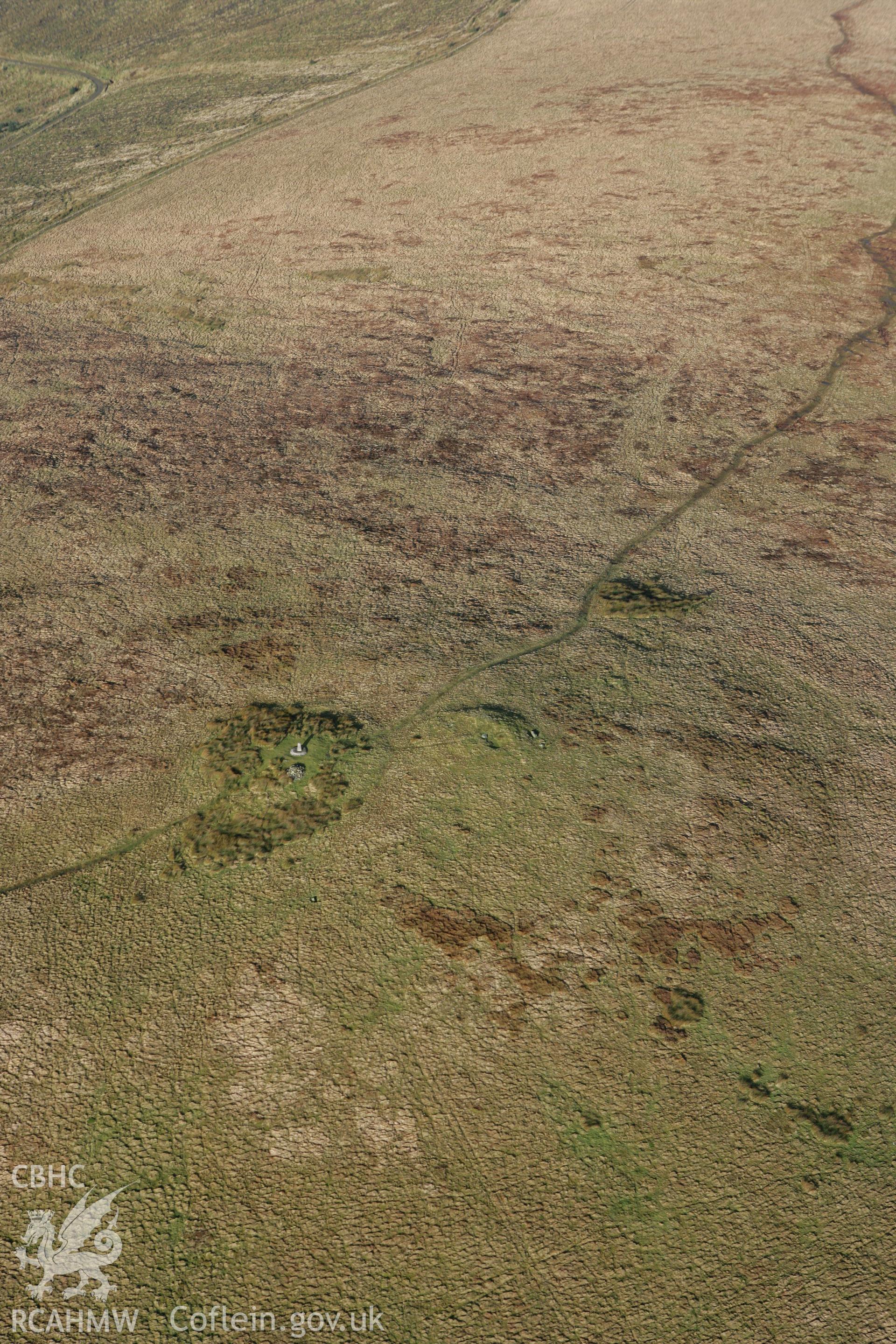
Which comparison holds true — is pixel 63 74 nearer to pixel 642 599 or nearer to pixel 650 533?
pixel 650 533

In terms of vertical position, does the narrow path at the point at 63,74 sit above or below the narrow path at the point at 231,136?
above

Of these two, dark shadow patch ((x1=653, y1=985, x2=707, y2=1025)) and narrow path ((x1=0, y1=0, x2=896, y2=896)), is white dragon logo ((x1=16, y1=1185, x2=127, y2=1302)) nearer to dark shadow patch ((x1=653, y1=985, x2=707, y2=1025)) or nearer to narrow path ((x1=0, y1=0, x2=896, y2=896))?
narrow path ((x1=0, y1=0, x2=896, y2=896))

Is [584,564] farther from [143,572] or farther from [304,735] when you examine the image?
[143,572]

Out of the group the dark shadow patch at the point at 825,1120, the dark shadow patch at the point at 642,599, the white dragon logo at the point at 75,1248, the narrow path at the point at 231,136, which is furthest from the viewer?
the narrow path at the point at 231,136

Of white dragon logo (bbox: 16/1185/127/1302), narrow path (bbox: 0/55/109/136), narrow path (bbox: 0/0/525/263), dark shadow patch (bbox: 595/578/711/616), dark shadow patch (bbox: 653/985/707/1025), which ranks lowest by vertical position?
dark shadow patch (bbox: 653/985/707/1025)

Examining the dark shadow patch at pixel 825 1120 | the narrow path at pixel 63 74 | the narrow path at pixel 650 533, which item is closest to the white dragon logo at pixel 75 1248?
the narrow path at pixel 650 533

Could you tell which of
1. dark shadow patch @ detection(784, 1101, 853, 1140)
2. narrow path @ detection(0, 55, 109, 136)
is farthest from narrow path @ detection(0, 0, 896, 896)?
narrow path @ detection(0, 55, 109, 136)

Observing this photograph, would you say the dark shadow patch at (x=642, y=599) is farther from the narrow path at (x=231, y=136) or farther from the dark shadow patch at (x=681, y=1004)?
the narrow path at (x=231, y=136)
